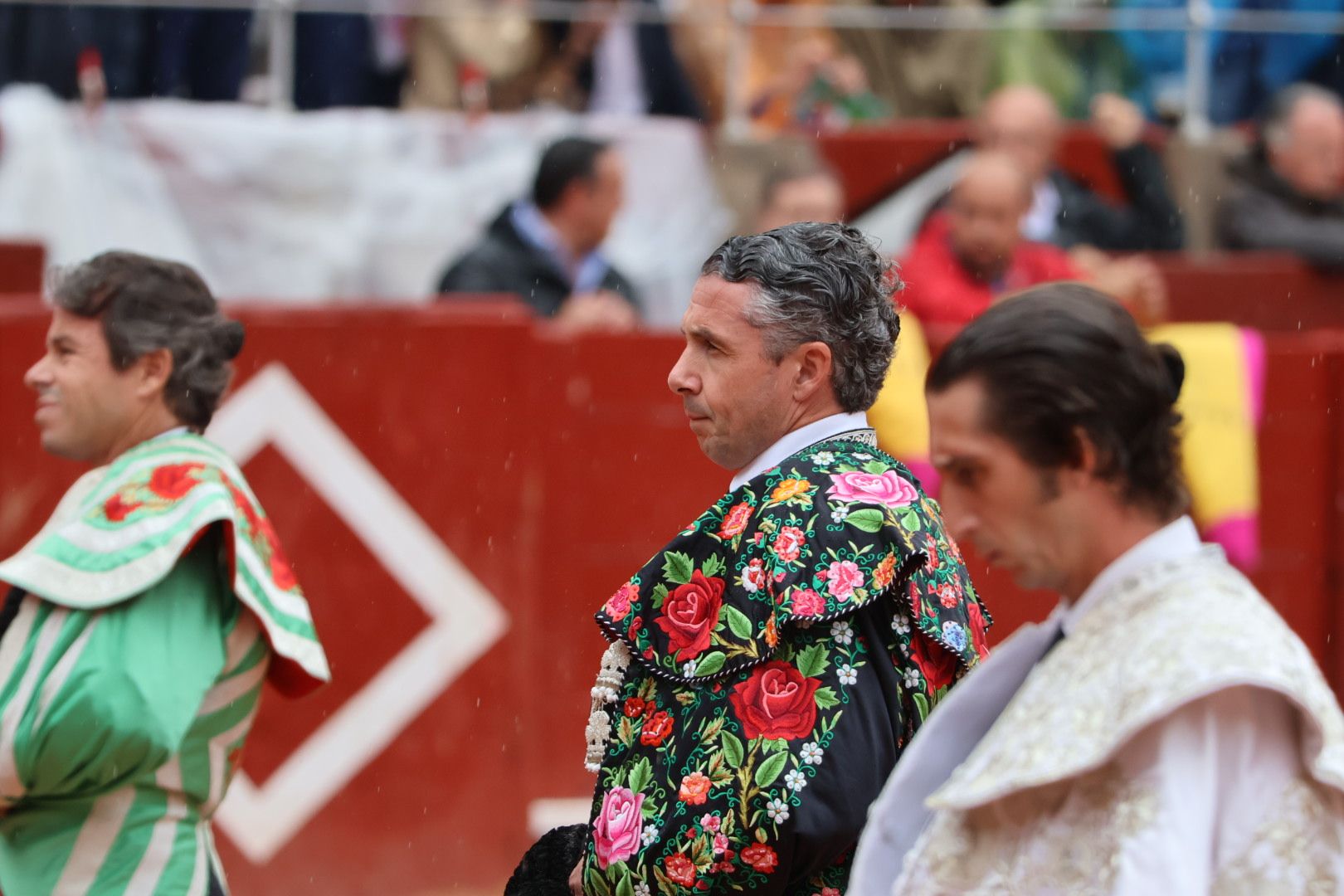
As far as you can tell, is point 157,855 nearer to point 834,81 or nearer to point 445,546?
point 445,546

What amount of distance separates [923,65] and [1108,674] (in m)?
6.88

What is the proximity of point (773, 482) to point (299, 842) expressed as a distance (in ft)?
10.7

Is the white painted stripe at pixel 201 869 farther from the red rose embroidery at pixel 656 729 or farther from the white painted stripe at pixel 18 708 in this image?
the red rose embroidery at pixel 656 729

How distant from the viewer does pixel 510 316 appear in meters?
5.48

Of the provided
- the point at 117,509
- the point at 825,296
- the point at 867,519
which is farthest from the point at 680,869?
the point at 117,509

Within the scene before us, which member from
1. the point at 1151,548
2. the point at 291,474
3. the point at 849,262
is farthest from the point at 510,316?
the point at 1151,548

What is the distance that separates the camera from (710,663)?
96.2 inches

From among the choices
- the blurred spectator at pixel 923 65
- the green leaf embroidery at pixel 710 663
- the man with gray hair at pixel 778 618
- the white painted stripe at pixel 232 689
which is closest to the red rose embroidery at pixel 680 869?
the man with gray hair at pixel 778 618

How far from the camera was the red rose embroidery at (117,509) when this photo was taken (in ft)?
10.2

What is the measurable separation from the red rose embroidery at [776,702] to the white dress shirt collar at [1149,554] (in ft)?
1.99

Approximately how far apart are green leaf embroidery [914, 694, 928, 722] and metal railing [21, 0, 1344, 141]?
18.0 feet

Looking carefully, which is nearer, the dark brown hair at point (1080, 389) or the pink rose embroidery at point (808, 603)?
the dark brown hair at point (1080, 389)

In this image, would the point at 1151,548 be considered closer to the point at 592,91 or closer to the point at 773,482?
the point at 773,482

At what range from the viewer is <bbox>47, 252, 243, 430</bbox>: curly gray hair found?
324 centimetres
